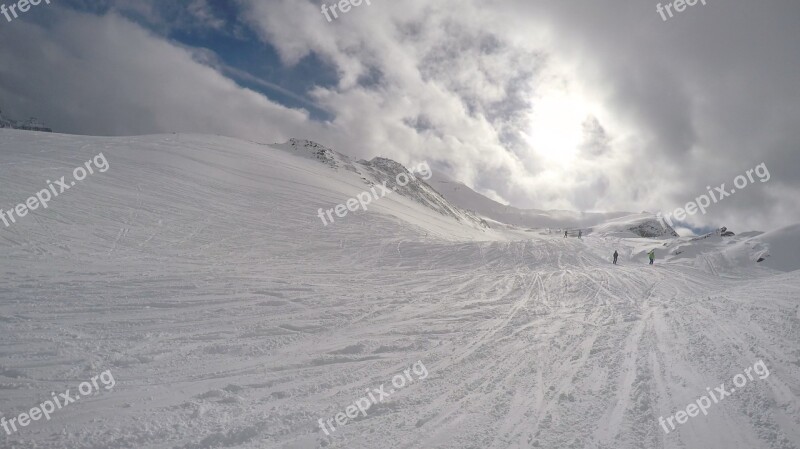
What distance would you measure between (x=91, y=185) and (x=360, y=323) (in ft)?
72.6

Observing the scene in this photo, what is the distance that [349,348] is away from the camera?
7812mm

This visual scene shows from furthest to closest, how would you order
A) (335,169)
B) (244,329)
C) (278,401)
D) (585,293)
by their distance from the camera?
(335,169), (585,293), (244,329), (278,401)

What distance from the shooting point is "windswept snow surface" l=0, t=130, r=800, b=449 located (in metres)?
4.97

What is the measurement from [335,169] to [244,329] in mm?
51141

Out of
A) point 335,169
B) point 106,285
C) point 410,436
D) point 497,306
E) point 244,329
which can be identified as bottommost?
point 106,285

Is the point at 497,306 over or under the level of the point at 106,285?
over

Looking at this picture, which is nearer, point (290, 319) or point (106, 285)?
point (290, 319)

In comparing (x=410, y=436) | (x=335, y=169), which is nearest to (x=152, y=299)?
(x=410, y=436)

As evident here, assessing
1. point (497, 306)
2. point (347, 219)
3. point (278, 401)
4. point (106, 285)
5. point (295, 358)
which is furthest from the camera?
point (347, 219)

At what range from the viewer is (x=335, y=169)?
57.9 m

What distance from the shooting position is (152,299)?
9.59m

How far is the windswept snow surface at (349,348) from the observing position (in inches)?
196

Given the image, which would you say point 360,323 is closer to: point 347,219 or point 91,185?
point 347,219

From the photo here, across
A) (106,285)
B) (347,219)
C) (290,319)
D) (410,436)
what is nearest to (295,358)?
(290,319)
